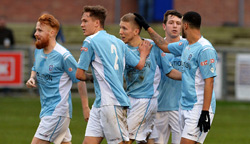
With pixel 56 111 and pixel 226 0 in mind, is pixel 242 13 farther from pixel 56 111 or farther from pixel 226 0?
pixel 56 111

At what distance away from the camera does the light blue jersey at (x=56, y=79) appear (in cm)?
871

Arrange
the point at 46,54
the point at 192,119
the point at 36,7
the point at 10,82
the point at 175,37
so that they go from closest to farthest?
the point at 192,119
the point at 46,54
the point at 175,37
the point at 10,82
the point at 36,7

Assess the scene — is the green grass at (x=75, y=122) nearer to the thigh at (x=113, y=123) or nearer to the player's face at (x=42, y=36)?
the player's face at (x=42, y=36)

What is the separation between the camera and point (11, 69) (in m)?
20.5

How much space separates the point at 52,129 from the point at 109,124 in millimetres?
1050

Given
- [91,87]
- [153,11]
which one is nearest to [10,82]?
[91,87]

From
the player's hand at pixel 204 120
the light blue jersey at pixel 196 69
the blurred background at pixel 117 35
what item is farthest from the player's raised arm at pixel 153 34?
the blurred background at pixel 117 35

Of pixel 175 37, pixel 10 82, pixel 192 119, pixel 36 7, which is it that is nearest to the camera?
pixel 192 119

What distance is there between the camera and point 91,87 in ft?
69.7

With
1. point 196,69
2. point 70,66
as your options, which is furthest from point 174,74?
point 70,66

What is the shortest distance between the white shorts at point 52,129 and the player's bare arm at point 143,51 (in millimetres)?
1240

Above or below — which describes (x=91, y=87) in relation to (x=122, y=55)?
below

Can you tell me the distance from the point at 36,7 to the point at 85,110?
68.3 ft

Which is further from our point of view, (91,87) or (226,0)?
(226,0)
